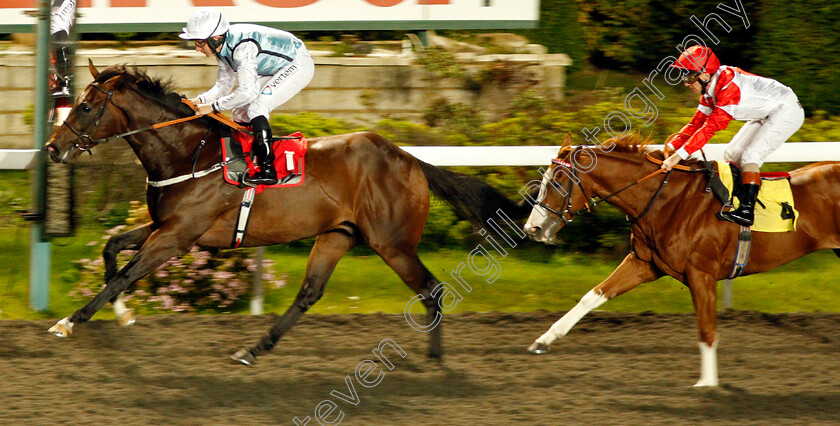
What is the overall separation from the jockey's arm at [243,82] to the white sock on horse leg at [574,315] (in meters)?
1.99

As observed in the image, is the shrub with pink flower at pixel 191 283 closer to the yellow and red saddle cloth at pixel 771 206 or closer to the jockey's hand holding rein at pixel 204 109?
the jockey's hand holding rein at pixel 204 109

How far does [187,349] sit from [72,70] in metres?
1.89

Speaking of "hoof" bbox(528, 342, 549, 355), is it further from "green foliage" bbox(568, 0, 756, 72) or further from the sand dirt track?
"green foliage" bbox(568, 0, 756, 72)

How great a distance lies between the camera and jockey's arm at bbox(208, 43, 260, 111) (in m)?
4.68

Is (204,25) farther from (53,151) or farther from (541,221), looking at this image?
(541,221)

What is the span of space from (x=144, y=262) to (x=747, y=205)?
3.03 m

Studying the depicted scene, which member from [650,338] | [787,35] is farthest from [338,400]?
[787,35]

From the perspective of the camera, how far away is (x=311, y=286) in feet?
16.3

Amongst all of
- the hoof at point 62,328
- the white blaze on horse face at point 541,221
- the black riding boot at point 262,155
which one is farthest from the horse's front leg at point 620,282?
the hoof at point 62,328

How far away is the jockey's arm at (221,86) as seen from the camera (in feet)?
16.2

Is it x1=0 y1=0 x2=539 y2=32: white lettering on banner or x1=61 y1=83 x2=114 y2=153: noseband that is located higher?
x1=0 y1=0 x2=539 y2=32: white lettering on banner

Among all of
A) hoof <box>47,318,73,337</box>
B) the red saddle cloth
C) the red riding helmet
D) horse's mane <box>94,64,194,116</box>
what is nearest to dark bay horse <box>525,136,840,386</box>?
the red riding helmet

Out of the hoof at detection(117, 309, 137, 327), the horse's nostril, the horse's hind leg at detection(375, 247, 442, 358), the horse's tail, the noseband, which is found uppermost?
the noseband

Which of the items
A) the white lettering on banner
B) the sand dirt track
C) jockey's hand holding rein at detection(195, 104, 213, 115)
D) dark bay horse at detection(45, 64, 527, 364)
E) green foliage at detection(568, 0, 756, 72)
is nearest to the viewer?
the sand dirt track
